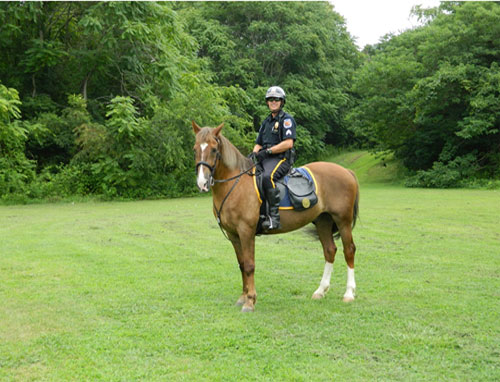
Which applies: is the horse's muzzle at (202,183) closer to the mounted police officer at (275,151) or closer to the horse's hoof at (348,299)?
the mounted police officer at (275,151)

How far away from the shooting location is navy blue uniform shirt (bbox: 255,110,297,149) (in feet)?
21.1

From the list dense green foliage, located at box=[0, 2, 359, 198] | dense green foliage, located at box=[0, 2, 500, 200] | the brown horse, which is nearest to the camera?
the brown horse

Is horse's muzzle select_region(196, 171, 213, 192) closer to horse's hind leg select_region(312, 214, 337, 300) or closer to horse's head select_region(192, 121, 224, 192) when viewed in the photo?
horse's head select_region(192, 121, 224, 192)

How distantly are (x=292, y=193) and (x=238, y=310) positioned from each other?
1.72 metres

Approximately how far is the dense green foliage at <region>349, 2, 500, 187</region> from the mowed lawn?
16.1 m

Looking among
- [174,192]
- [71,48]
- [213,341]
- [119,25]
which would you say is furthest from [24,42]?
[213,341]

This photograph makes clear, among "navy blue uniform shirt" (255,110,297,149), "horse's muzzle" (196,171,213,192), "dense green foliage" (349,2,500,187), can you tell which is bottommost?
"horse's muzzle" (196,171,213,192)

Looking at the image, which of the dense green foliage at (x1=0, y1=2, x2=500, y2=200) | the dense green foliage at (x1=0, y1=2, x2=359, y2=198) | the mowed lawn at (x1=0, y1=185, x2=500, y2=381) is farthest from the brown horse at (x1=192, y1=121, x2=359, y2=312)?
the dense green foliage at (x1=0, y1=2, x2=359, y2=198)

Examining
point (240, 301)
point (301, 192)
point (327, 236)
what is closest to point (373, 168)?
point (327, 236)

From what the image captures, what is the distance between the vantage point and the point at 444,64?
26422 millimetres

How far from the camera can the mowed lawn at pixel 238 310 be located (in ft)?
14.1

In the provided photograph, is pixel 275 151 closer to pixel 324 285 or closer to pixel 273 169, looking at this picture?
pixel 273 169

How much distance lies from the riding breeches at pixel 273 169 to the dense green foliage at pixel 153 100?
603 inches

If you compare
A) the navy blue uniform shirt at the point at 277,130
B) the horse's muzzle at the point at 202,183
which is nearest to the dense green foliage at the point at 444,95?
the navy blue uniform shirt at the point at 277,130
